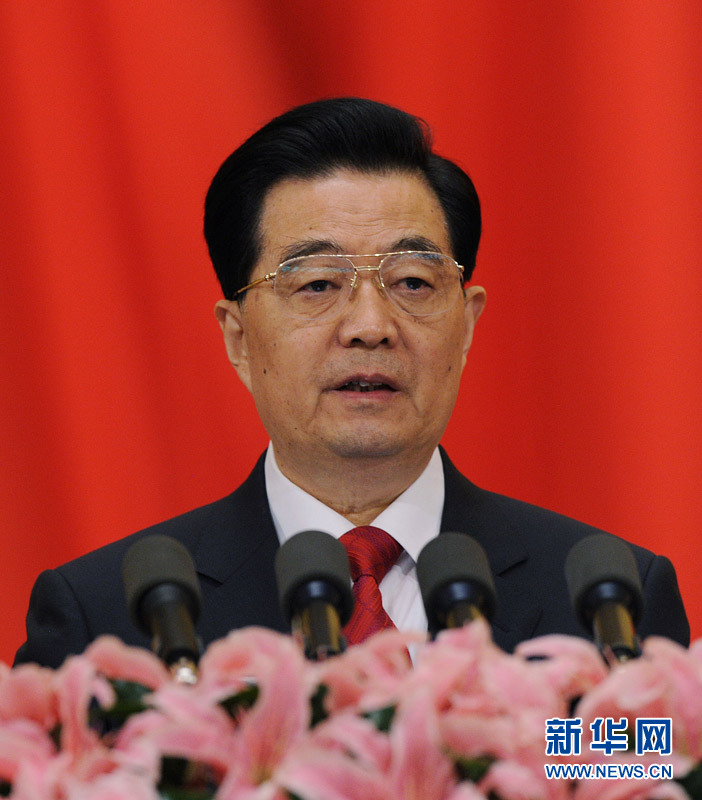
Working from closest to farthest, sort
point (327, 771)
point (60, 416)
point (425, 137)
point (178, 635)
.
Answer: point (327, 771) < point (178, 635) < point (425, 137) < point (60, 416)

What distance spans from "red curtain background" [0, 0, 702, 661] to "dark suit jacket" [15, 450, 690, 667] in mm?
446

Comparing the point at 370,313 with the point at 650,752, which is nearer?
the point at 650,752

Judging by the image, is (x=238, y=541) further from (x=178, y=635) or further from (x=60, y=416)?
(x=178, y=635)

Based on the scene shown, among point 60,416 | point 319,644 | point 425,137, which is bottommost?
point 319,644

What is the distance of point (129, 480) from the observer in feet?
7.04

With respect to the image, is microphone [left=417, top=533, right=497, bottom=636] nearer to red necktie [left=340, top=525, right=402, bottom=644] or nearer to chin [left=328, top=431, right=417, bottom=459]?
red necktie [left=340, top=525, right=402, bottom=644]

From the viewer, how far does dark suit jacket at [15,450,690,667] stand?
1545 millimetres

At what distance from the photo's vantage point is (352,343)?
1566 mm

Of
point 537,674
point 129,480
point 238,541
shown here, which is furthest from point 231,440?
point 537,674

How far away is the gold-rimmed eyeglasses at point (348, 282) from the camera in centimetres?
159

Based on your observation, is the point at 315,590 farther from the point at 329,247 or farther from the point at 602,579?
the point at 329,247

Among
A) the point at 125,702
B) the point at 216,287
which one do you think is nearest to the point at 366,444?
the point at 216,287

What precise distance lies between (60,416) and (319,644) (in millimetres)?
1454

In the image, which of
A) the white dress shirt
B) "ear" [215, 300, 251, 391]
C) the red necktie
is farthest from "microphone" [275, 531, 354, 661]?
"ear" [215, 300, 251, 391]
